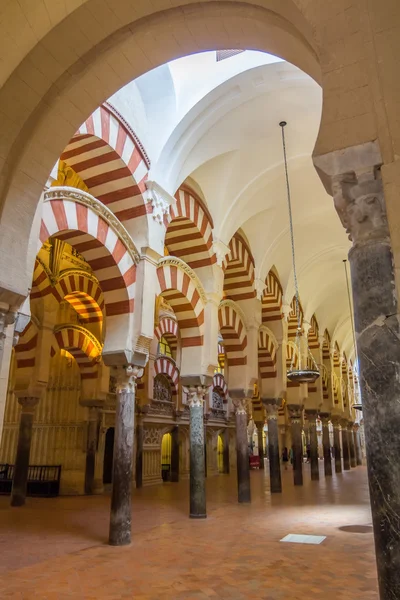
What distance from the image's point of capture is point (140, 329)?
227 inches

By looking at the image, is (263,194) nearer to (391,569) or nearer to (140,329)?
(140,329)

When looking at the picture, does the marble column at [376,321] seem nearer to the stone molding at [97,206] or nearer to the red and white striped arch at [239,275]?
the stone molding at [97,206]

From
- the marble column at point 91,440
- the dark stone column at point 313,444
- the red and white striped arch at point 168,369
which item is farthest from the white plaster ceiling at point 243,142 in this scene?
the dark stone column at point 313,444

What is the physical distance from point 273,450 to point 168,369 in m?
4.80

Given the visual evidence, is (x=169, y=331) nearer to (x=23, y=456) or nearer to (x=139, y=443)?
(x=139, y=443)

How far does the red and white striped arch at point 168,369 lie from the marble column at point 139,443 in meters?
1.41

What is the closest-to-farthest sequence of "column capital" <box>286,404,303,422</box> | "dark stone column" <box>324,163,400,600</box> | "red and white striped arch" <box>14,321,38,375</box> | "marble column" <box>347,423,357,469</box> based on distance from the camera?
1. "dark stone column" <box>324,163,400,600</box>
2. "red and white striped arch" <box>14,321,38,375</box>
3. "column capital" <box>286,404,303,422</box>
4. "marble column" <box>347,423,357,469</box>

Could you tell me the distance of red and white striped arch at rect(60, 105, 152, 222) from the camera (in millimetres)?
5773

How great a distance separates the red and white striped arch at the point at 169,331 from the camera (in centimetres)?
1321

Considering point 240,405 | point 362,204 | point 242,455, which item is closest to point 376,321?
point 362,204

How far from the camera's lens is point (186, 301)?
297 inches

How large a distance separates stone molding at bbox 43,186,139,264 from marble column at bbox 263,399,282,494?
5.87 m

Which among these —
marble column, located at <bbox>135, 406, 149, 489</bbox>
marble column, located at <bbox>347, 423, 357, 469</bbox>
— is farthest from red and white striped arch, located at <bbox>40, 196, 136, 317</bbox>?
marble column, located at <bbox>347, 423, 357, 469</bbox>

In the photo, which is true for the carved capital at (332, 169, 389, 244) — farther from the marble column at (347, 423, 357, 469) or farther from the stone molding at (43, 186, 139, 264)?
the marble column at (347, 423, 357, 469)
